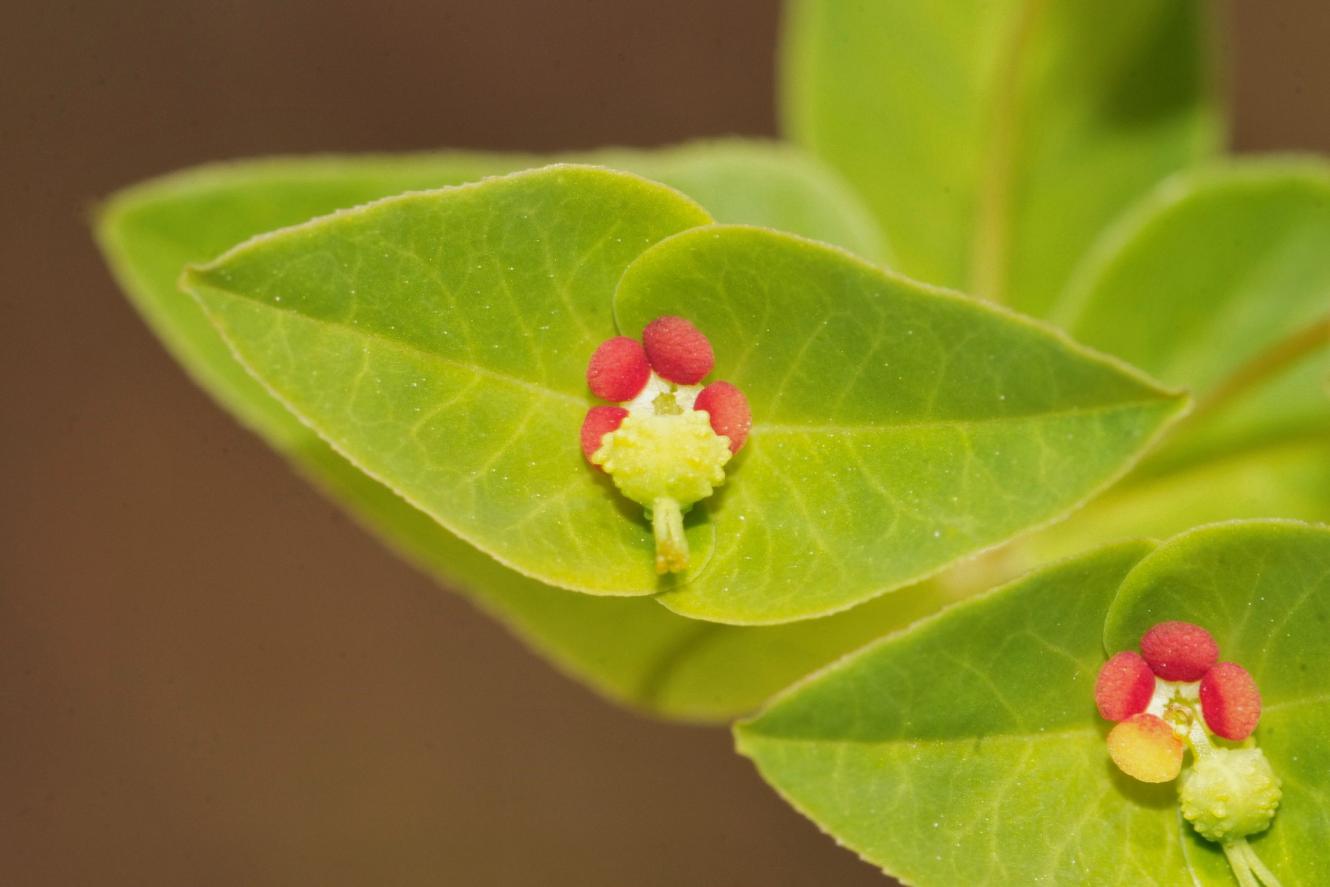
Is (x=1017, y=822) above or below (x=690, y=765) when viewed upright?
above

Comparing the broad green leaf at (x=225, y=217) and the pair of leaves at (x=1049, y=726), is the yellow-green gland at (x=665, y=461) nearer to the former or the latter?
the pair of leaves at (x=1049, y=726)

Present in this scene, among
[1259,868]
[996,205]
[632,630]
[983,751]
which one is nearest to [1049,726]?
[983,751]

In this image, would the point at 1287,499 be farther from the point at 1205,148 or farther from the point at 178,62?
the point at 178,62

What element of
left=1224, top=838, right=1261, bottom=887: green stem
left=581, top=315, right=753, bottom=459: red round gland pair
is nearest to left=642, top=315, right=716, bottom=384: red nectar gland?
left=581, top=315, right=753, bottom=459: red round gland pair

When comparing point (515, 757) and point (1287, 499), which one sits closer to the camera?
point (1287, 499)

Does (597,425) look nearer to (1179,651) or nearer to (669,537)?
(669,537)

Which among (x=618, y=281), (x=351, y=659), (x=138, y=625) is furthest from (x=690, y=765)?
(x=618, y=281)
